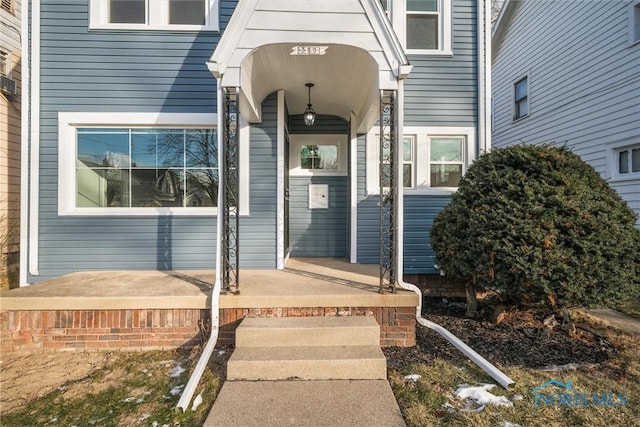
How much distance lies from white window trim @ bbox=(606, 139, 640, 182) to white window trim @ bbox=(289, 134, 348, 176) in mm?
4917

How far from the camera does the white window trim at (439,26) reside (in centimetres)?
527

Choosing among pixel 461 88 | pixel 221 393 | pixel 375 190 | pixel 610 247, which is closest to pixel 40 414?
pixel 221 393

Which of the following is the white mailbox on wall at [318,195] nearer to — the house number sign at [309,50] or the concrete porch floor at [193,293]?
the concrete porch floor at [193,293]

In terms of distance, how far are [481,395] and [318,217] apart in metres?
3.79

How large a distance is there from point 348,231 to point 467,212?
7.45ft

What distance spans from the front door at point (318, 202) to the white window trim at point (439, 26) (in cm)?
182

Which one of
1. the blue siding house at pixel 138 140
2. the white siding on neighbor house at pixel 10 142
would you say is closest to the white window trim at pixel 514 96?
the blue siding house at pixel 138 140

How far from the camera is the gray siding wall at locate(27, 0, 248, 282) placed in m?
4.77

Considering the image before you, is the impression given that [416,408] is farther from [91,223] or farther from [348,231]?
Result: [91,223]

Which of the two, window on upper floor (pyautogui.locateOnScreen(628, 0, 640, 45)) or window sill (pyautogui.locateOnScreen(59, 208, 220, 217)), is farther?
window on upper floor (pyautogui.locateOnScreen(628, 0, 640, 45))

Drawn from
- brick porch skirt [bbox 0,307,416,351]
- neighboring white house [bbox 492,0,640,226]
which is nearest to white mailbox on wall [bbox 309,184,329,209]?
brick porch skirt [bbox 0,307,416,351]

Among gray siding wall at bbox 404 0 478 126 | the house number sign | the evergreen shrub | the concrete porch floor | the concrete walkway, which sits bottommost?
the concrete walkway

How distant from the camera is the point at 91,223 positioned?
4.80 m

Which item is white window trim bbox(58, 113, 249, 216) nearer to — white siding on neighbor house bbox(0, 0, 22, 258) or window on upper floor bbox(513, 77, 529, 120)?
white siding on neighbor house bbox(0, 0, 22, 258)
